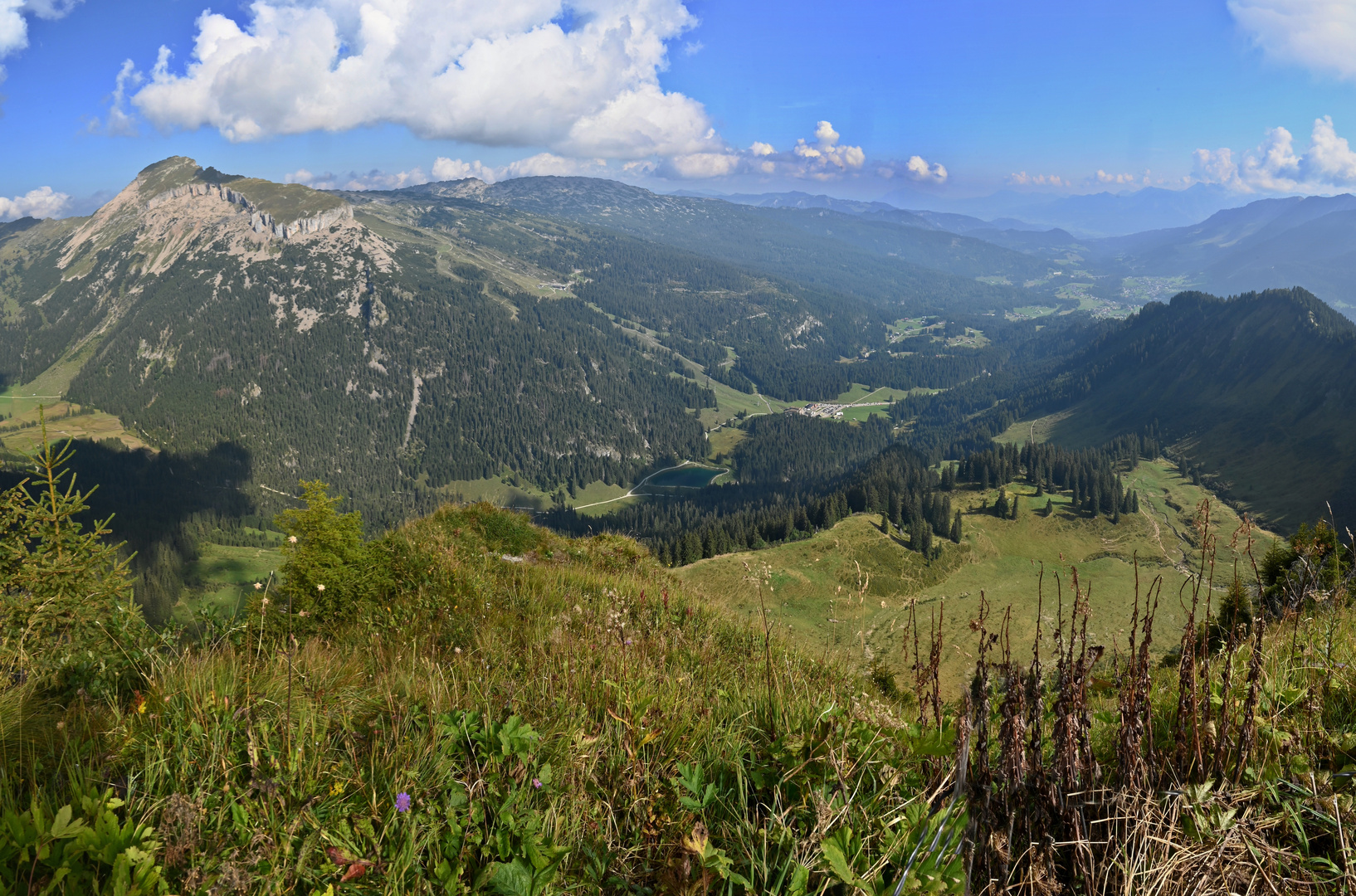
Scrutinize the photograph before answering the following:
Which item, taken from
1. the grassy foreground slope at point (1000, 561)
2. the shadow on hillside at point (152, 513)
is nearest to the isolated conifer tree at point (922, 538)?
the grassy foreground slope at point (1000, 561)

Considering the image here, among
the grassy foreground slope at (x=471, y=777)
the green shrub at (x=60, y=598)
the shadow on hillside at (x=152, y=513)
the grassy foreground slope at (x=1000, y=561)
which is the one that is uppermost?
the grassy foreground slope at (x=471, y=777)

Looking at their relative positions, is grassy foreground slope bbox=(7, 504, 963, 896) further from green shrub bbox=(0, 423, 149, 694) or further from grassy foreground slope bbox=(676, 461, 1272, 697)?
grassy foreground slope bbox=(676, 461, 1272, 697)

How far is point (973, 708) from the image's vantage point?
2.89 meters

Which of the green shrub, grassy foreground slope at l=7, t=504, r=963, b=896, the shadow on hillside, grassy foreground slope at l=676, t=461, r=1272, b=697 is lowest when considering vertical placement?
the shadow on hillside

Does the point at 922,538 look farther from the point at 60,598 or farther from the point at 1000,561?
Answer: the point at 60,598

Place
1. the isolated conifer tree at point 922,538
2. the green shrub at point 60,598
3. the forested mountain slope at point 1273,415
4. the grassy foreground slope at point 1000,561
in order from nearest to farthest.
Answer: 1. the green shrub at point 60,598
2. the grassy foreground slope at point 1000,561
3. the isolated conifer tree at point 922,538
4. the forested mountain slope at point 1273,415

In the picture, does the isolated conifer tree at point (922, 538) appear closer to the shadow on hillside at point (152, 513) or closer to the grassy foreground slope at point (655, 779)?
the grassy foreground slope at point (655, 779)

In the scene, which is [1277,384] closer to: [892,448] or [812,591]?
[892,448]

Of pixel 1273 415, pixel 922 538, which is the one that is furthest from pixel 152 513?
pixel 1273 415

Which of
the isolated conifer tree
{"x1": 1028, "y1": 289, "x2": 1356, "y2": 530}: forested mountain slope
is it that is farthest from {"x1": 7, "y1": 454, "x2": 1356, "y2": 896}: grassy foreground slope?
{"x1": 1028, "y1": 289, "x2": 1356, "y2": 530}: forested mountain slope

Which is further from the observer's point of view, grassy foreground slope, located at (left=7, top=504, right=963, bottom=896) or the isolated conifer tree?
the isolated conifer tree

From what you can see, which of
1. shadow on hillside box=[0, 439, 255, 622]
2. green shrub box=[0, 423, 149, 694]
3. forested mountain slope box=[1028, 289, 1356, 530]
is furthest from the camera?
shadow on hillside box=[0, 439, 255, 622]

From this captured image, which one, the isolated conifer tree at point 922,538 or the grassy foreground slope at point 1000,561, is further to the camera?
the isolated conifer tree at point 922,538

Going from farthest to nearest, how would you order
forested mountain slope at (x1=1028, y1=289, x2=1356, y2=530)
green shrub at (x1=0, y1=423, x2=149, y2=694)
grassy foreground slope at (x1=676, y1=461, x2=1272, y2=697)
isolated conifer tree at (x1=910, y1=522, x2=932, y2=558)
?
forested mountain slope at (x1=1028, y1=289, x2=1356, y2=530) < isolated conifer tree at (x1=910, y1=522, x2=932, y2=558) < grassy foreground slope at (x1=676, y1=461, x2=1272, y2=697) < green shrub at (x1=0, y1=423, x2=149, y2=694)
